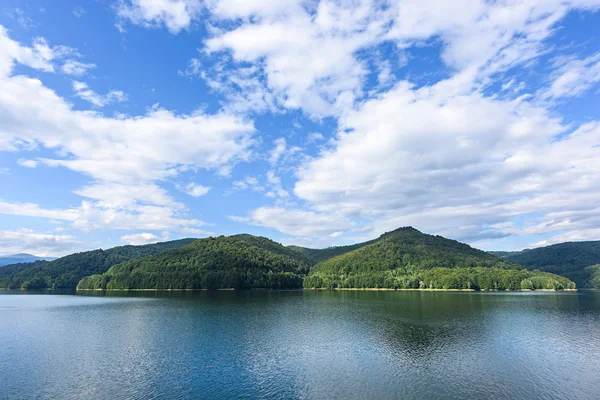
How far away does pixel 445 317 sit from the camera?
93688 mm

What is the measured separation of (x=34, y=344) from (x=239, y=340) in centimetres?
3852

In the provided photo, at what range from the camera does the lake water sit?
132 ft

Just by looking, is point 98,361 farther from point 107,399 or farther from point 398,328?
point 398,328

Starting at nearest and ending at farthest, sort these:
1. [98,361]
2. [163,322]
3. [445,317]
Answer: [98,361]
[163,322]
[445,317]

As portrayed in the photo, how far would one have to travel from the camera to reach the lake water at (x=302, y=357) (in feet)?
132

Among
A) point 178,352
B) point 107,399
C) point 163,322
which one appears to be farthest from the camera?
point 163,322

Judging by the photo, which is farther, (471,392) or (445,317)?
(445,317)

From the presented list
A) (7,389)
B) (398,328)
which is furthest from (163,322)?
(398,328)

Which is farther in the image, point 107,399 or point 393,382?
point 393,382

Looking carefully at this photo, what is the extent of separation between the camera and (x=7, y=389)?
39906 millimetres

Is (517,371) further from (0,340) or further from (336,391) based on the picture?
(0,340)

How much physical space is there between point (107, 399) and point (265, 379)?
59.3 ft

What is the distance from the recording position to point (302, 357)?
54.0m

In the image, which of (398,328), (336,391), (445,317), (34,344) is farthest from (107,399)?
(445,317)
